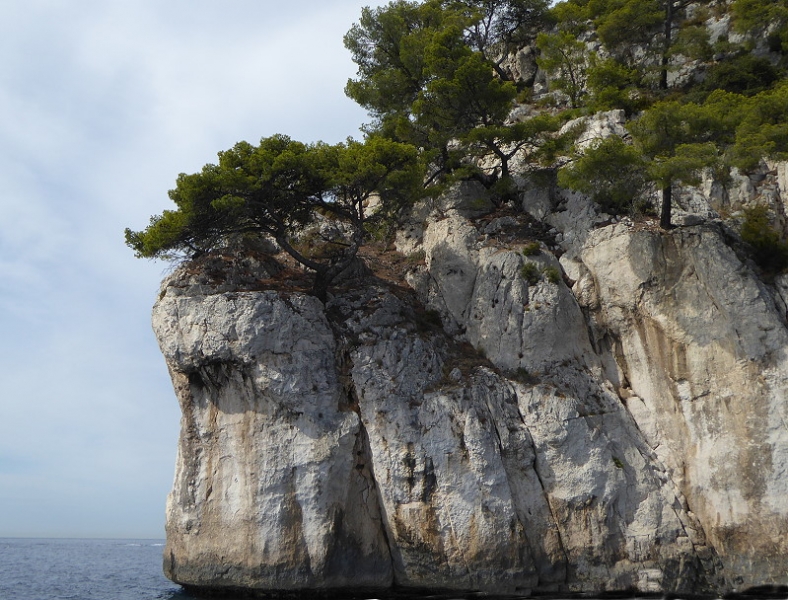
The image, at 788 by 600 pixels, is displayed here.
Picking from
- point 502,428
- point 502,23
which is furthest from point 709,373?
point 502,23

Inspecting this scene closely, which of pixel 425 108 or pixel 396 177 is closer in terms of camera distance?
pixel 396 177

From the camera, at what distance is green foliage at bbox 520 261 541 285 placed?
24.5 metres

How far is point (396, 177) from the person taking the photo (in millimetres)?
25844

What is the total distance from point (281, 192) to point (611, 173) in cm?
1332

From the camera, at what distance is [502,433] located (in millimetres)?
21266

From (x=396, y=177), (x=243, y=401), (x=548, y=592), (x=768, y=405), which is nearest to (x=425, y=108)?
(x=396, y=177)

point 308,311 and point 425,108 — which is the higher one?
point 425,108

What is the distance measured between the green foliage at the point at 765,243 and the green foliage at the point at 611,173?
415 cm

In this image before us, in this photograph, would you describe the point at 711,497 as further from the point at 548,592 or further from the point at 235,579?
the point at 235,579

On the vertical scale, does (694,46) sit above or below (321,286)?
above

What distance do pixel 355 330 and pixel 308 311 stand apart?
1.99 m

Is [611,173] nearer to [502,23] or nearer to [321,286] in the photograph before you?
[321,286]

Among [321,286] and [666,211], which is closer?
[666,211]

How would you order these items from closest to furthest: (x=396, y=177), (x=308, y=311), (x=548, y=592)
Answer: (x=548, y=592) → (x=308, y=311) → (x=396, y=177)
